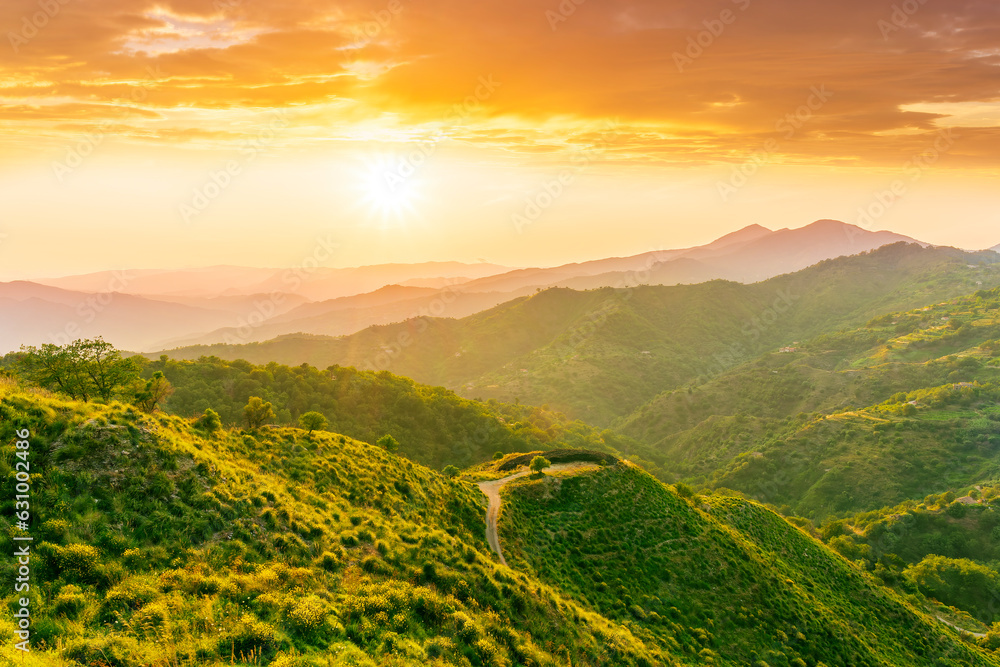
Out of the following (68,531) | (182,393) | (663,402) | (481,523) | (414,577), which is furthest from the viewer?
(663,402)

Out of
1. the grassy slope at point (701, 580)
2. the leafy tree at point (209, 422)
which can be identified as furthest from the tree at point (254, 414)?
the grassy slope at point (701, 580)

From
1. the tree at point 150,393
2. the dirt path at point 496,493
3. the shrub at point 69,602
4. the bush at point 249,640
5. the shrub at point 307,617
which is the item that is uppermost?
the tree at point 150,393

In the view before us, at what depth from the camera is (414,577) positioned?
21.3 metres

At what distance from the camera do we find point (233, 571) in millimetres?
16438

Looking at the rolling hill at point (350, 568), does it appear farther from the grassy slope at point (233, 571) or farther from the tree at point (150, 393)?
the tree at point (150, 393)

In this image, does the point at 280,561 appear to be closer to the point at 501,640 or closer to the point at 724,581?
the point at 501,640

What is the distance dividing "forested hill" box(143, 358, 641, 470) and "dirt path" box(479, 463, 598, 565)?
37.2 metres

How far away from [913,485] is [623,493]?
353 ft

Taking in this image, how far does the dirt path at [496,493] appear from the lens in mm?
32694

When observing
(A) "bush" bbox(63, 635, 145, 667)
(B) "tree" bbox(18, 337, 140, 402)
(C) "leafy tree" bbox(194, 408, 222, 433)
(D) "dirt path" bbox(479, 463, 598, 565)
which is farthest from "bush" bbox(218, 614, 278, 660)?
(B) "tree" bbox(18, 337, 140, 402)

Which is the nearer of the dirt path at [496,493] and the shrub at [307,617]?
the shrub at [307,617]

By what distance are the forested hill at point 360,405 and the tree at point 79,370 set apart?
46.7m

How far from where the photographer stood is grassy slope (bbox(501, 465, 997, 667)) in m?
32.0

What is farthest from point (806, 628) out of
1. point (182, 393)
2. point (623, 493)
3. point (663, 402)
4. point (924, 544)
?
point (663, 402)
